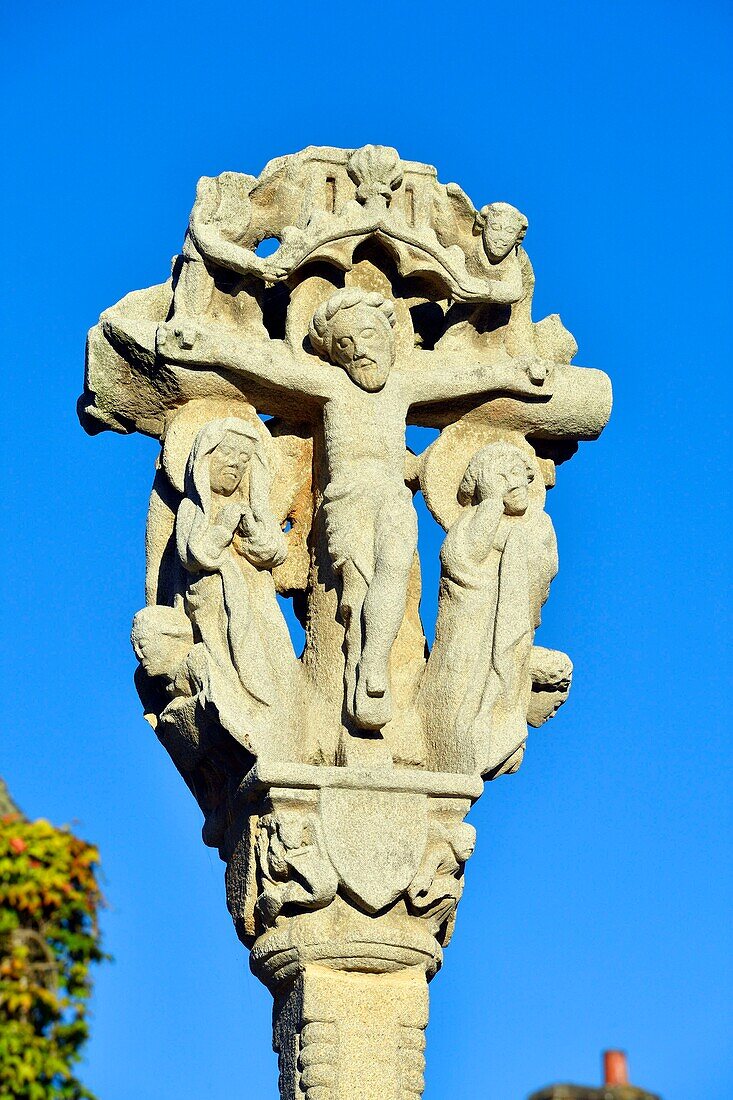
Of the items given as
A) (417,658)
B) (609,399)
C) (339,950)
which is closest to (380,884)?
(339,950)

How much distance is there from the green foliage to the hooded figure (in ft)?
8.40

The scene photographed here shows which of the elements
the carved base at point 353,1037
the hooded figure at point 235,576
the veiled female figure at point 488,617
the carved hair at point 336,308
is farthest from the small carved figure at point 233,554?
the carved base at point 353,1037

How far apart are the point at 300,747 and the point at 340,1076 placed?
1.55 m

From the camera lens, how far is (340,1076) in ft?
35.1

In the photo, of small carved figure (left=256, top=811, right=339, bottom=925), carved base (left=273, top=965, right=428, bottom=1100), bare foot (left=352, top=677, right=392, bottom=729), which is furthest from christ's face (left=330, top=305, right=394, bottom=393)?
carved base (left=273, top=965, right=428, bottom=1100)

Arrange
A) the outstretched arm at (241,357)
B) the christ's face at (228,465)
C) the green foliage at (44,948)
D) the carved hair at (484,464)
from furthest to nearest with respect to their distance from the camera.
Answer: the carved hair at (484,464) < the outstretched arm at (241,357) < the christ's face at (228,465) < the green foliage at (44,948)

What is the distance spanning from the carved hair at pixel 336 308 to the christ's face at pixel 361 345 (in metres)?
0.02

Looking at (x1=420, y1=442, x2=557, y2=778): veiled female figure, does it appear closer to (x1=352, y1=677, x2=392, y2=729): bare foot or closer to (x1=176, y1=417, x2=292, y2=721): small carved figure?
(x1=352, y1=677, x2=392, y2=729): bare foot

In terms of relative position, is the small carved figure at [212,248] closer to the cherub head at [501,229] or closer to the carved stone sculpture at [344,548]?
the carved stone sculpture at [344,548]

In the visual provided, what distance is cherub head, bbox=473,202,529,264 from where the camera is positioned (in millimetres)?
12109

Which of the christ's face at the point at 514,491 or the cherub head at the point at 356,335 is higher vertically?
the cherub head at the point at 356,335

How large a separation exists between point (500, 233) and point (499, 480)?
128 cm

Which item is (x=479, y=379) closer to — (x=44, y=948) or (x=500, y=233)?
(x=500, y=233)

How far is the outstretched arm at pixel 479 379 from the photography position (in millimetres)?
11984
